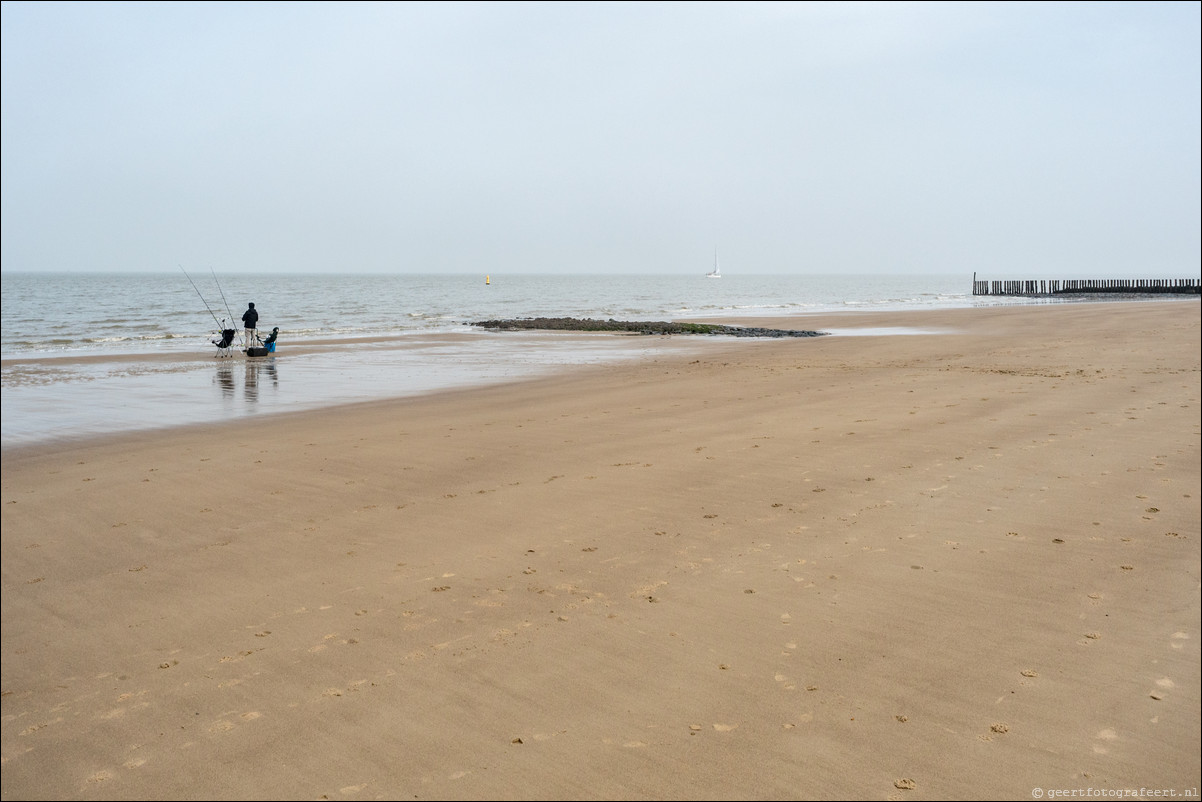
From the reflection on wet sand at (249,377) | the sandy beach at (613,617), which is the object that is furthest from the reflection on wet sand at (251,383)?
the sandy beach at (613,617)

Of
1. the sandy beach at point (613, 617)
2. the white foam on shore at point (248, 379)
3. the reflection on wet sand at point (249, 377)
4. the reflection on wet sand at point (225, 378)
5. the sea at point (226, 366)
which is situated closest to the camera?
the sandy beach at point (613, 617)

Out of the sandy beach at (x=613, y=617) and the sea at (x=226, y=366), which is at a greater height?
the sea at (x=226, y=366)

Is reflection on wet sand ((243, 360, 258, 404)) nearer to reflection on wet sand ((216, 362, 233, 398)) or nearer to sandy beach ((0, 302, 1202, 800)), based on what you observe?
reflection on wet sand ((216, 362, 233, 398))

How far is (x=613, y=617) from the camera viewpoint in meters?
4.95

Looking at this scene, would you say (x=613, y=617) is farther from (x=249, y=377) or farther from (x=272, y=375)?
(x=272, y=375)

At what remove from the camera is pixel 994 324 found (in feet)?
109

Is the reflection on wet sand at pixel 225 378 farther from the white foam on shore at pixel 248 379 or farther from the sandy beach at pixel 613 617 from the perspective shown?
the sandy beach at pixel 613 617

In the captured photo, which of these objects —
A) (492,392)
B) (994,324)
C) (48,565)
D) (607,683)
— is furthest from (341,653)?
(994,324)

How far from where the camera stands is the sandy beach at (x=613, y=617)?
3.61 m

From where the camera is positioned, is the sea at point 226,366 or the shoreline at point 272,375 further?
the sea at point 226,366

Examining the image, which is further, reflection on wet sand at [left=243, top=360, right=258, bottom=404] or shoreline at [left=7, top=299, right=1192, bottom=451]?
reflection on wet sand at [left=243, top=360, right=258, bottom=404]

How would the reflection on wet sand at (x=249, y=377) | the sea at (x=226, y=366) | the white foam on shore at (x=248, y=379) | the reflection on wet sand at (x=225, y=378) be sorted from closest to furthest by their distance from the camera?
1. the white foam on shore at (x=248, y=379)
2. the sea at (x=226, y=366)
3. the reflection on wet sand at (x=249, y=377)
4. the reflection on wet sand at (x=225, y=378)

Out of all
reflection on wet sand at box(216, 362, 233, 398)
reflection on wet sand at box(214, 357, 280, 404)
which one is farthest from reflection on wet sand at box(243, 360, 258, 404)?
reflection on wet sand at box(216, 362, 233, 398)

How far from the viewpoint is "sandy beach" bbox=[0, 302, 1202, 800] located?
3.61 metres
